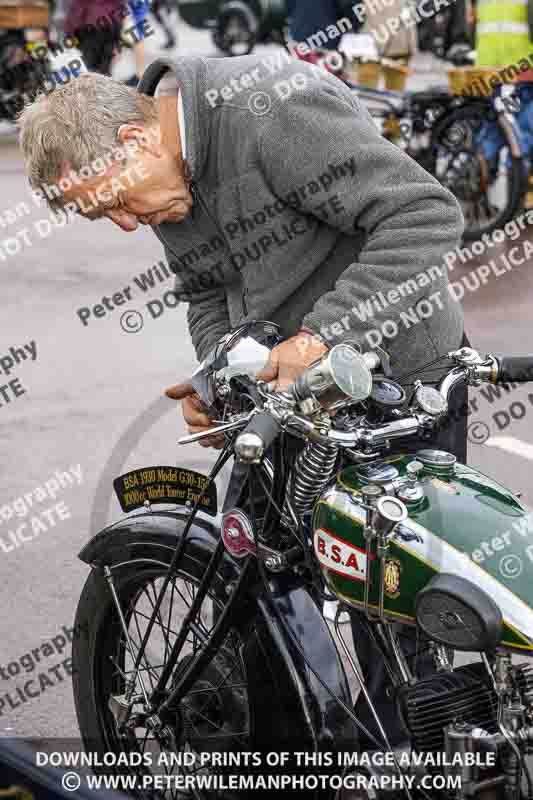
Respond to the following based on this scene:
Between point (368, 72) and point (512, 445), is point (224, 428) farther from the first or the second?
point (368, 72)

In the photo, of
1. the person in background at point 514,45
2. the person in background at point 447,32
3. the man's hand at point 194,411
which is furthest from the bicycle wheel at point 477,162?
the person in background at point 447,32

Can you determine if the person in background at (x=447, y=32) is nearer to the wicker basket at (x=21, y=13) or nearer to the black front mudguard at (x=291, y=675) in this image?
the wicker basket at (x=21, y=13)

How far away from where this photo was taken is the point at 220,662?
2.62 metres

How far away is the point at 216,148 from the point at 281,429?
0.71m

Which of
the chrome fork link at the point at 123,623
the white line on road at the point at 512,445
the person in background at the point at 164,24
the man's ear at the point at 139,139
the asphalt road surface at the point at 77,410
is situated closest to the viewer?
the man's ear at the point at 139,139

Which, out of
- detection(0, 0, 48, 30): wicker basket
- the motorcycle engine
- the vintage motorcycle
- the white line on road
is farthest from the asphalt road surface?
detection(0, 0, 48, 30): wicker basket

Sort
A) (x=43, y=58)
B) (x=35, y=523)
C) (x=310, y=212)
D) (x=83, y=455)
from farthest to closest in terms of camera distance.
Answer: (x=43, y=58)
(x=83, y=455)
(x=35, y=523)
(x=310, y=212)

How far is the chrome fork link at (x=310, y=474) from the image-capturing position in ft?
7.41

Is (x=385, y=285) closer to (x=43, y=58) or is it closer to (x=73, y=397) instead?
(x=73, y=397)

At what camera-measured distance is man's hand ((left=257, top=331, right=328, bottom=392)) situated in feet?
7.46

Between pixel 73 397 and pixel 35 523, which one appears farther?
pixel 73 397

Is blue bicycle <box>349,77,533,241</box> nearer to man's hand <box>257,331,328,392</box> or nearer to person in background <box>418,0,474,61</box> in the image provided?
man's hand <box>257,331,328,392</box>

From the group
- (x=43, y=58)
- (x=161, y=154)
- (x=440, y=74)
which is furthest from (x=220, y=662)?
(x=440, y=74)

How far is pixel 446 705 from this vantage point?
83.5 inches
